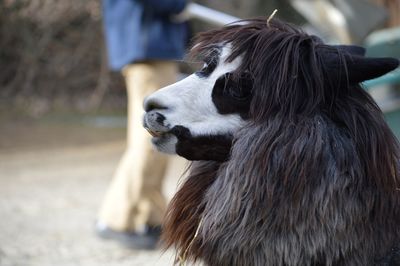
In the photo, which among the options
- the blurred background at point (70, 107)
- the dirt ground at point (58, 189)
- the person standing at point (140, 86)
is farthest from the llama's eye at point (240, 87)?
the person standing at point (140, 86)

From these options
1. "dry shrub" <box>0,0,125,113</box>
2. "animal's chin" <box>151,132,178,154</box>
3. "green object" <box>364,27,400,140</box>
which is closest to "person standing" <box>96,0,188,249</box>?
"green object" <box>364,27,400,140</box>

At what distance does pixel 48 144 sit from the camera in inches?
394

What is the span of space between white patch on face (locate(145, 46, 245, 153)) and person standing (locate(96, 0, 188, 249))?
2.28 m

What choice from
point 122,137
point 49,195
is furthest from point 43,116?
point 49,195

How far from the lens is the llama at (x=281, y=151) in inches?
91.8

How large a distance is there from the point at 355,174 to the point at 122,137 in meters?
8.34

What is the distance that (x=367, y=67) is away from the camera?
7.91 feet

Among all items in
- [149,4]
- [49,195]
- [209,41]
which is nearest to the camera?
[209,41]

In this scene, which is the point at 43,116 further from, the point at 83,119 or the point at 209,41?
the point at 209,41

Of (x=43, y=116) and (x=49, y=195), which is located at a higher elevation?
(x=49, y=195)

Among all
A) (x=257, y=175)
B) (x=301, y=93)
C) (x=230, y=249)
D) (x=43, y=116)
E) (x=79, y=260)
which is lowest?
(x=43, y=116)

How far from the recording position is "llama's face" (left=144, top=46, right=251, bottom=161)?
8.14 ft

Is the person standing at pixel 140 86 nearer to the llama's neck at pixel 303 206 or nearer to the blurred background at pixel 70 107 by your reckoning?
the blurred background at pixel 70 107

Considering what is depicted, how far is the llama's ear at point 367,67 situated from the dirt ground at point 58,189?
3.77ft
